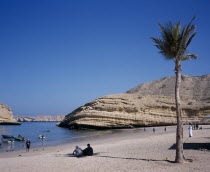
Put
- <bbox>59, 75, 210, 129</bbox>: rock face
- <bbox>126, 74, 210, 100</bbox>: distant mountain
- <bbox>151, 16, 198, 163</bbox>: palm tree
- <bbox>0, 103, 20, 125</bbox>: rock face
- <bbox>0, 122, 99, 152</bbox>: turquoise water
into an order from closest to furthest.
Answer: <bbox>151, 16, 198, 163</bbox>: palm tree < <bbox>0, 122, 99, 152</bbox>: turquoise water < <bbox>59, 75, 210, 129</bbox>: rock face < <bbox>0, 103, 20, 125</bbox>: rock face < <bbox>126, 74, 210, 100</bbox>: distant mountain

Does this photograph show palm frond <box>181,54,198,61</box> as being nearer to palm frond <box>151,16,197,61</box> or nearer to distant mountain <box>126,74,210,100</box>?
palm frond <box>151,16,197,61</box>

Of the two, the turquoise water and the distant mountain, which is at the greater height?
the distant mountain

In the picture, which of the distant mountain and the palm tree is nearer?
the palm tree

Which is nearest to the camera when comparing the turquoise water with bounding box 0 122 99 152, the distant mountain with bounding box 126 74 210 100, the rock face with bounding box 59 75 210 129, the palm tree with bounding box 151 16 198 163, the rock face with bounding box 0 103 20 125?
the palm tree with bounding box 151 16 198 163

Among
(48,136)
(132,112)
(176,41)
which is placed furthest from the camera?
(132,112)

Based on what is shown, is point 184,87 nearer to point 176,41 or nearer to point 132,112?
point 132,112

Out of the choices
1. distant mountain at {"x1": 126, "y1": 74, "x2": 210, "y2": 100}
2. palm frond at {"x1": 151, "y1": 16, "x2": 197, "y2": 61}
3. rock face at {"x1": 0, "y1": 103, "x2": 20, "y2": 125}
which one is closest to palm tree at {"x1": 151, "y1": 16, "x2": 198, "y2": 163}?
palm frond at {"x1": 151, "y1": 16, "x2": 197, "y2": 61}

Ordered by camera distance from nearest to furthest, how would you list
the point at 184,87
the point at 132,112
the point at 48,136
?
the point at 48,136 → the point at 132,112 → the point at 184,87

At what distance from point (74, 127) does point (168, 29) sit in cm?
5823

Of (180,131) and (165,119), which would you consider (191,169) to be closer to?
(180,131)

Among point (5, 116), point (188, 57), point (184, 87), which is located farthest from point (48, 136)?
point (184, 87)

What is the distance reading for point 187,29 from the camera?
12375 millimetres

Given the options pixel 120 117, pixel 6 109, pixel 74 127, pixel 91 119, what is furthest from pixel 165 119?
pixel 6 109

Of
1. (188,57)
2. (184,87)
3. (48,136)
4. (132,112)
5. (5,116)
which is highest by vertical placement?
(184,87)
